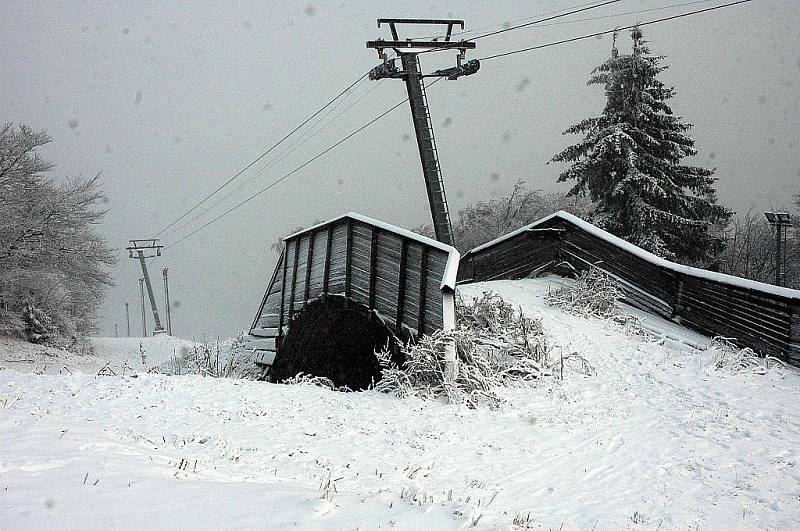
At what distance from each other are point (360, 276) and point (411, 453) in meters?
6.93

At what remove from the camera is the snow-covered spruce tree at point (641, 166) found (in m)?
22.9

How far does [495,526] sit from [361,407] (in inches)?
178

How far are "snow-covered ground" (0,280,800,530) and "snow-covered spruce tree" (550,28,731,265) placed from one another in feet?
45.0

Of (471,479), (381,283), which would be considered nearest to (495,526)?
(471,479)

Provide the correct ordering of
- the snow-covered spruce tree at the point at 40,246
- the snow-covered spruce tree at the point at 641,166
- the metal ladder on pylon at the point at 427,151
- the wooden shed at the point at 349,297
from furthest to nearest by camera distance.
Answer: the snow-covered spruce tree at the point at 40,246, the snow-covered spruce tree at the point at 641,166, the metal ladder on pylon at the point at 427,151, the wooden shed at the point at 349,297

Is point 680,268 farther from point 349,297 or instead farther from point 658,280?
point 349,297

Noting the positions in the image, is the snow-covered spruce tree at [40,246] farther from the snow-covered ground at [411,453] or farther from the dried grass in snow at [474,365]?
the dried grass in snow at [474,365]

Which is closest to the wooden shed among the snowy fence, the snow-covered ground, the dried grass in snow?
the dried grass in snow

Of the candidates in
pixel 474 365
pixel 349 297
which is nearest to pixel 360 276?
pixel 349 297

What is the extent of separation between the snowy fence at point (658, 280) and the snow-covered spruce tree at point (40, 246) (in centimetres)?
1948

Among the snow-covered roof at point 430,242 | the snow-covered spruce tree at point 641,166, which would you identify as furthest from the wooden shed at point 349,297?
the snow-covered spruce tree at point 641,166

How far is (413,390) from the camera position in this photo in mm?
8977

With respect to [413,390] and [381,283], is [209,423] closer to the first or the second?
[413,390]

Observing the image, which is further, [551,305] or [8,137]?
[8,137]
